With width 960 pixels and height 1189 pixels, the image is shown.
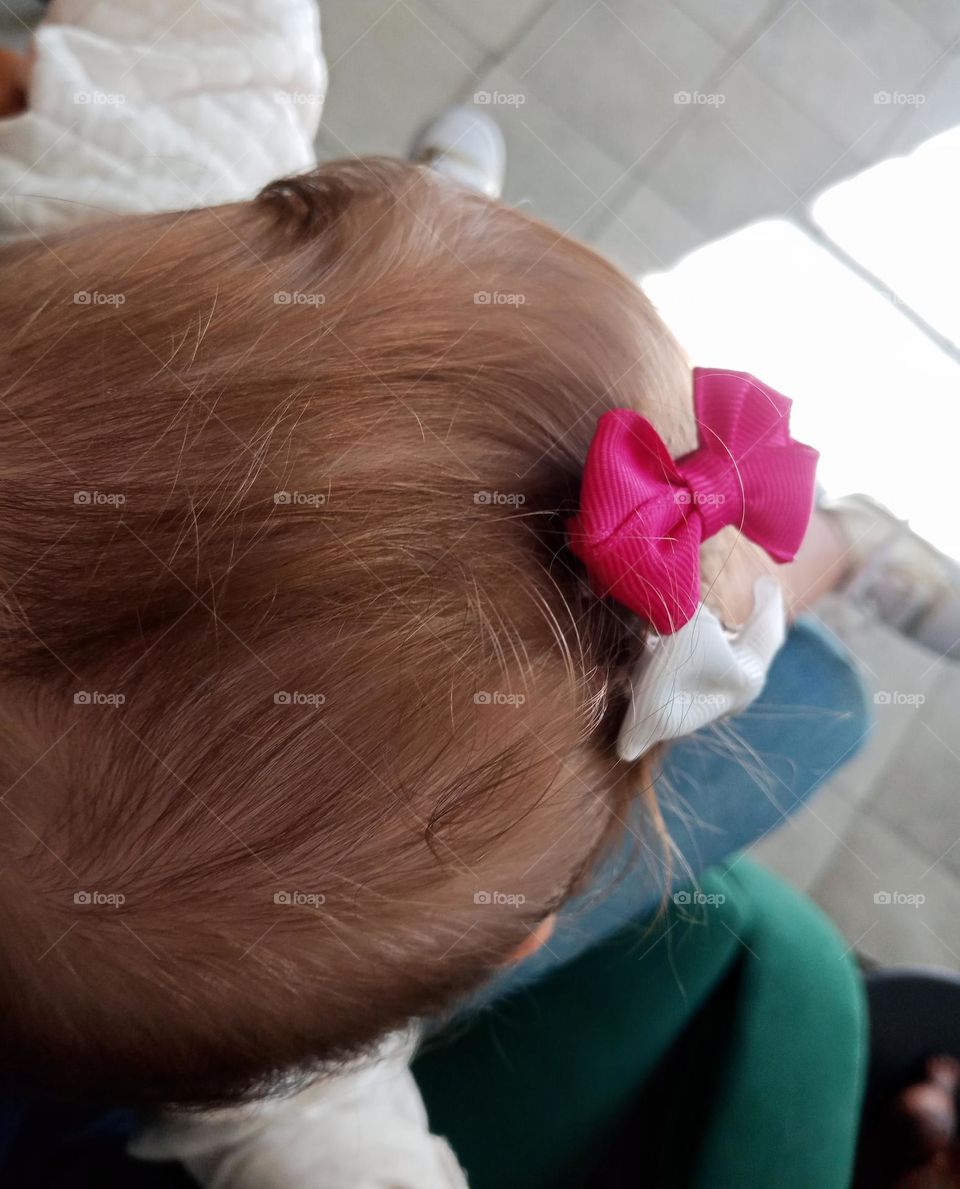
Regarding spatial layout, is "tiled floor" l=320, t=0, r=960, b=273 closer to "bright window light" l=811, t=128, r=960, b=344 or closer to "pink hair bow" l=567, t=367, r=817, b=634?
"bright window light" l=811, t=128, r=960, b=344

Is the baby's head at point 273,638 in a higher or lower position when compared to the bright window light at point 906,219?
lower

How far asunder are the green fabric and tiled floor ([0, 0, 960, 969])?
438 millimetres

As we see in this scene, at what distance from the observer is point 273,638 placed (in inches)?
14.8

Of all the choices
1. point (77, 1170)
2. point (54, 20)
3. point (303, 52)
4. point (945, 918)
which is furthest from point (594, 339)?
point (945, 918)

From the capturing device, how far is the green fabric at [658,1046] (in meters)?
0.58

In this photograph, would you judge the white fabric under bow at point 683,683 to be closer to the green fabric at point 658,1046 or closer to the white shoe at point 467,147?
the green fabric at point 658,1046

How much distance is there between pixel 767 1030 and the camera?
0.59m

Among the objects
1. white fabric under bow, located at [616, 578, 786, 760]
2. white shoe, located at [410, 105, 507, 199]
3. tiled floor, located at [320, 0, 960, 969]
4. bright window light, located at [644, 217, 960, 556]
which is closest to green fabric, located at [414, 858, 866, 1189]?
white fabric under bow, located at [616, 578, 786, 760]

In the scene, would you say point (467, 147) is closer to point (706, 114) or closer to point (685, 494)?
point (706, 114)

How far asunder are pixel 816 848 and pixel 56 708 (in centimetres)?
96

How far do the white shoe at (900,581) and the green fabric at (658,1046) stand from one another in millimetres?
448

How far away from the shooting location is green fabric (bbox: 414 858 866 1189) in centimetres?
58

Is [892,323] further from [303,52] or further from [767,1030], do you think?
[767,1030]

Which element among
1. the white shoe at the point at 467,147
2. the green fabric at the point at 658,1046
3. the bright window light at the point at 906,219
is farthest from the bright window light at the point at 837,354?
the green fabric at the point at 658,1046
